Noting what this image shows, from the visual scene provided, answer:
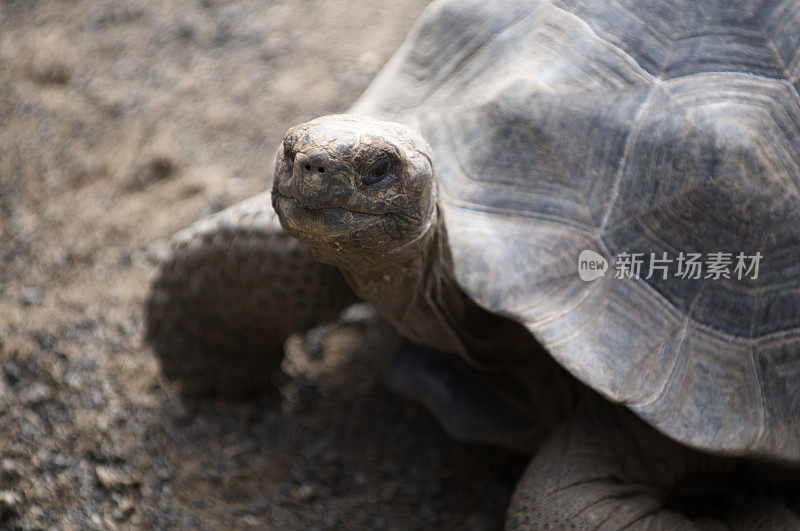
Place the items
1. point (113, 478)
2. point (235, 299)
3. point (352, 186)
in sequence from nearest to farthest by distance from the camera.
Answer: point (352, 186), point (113, 478), point (235, 299)

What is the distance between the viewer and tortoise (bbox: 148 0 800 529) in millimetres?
2150

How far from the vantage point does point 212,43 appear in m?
4.48

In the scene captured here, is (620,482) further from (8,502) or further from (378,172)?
(8,502)

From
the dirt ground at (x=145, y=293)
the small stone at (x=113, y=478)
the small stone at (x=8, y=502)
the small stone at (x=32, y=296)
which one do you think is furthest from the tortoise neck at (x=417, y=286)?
the small stone at (x=32, y=296)

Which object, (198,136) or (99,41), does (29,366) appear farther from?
(99,41)

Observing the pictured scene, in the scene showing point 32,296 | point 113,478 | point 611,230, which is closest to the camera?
point 611,230

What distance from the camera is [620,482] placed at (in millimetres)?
2406

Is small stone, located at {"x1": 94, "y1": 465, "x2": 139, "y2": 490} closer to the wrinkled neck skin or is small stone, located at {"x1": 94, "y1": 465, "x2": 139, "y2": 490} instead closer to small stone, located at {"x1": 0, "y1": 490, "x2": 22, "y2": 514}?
small stone, located at {"x1": 0, "y1": 490, "x2": 22, "y2": 514}

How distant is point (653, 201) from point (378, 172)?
821mm

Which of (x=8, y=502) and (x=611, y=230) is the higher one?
(x=611, y=230)

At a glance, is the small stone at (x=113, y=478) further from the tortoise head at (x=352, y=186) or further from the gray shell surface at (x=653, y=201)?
the gray shell surface at (x=653, y=201)

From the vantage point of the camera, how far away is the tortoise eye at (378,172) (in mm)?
1988

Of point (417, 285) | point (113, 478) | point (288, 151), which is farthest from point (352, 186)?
Result: point (113, 478)

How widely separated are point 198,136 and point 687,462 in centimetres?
274
